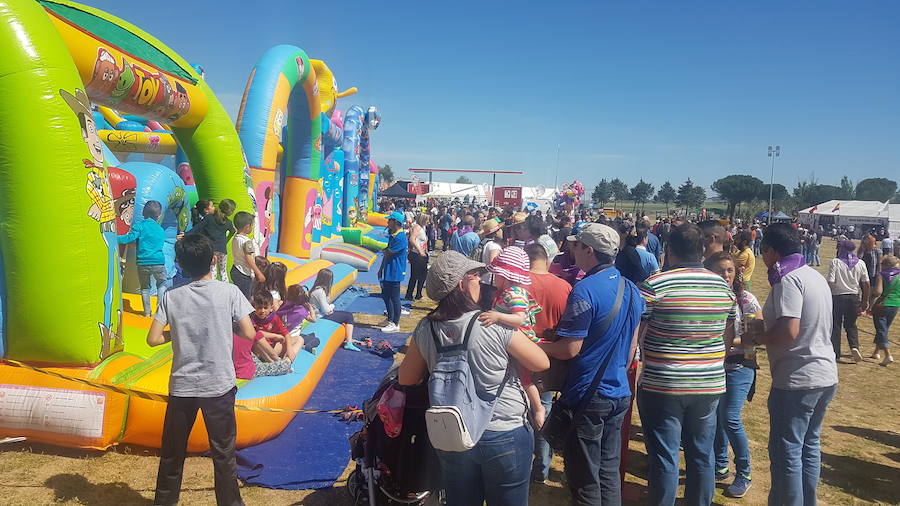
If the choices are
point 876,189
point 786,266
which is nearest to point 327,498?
point 786,266

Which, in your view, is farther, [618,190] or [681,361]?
[618,190]

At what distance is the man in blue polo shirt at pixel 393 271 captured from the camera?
7332mm

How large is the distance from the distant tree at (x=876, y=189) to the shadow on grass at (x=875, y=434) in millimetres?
90322

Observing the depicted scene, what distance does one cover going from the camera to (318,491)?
3436 mm

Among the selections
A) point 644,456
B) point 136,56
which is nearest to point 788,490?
point 644,456

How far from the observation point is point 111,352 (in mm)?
4051

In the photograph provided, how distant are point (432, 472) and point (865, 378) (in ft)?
21.5

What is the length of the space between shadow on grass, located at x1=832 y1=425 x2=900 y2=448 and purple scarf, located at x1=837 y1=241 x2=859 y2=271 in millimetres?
2299

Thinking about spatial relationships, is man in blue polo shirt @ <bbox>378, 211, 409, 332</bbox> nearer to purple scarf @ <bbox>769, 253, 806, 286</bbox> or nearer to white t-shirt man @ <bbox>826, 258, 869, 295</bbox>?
purple scarf @ <bbox>769, 253, 806, 286</bbox>

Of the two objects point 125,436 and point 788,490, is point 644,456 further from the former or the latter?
point 125,436

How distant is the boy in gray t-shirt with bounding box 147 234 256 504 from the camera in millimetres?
2773

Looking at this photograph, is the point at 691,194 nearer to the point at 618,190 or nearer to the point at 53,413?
the point at 618,190

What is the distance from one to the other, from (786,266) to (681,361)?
2.64 ft

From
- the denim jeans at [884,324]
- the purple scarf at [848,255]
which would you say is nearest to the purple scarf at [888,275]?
the denim jeans at [884,324]
